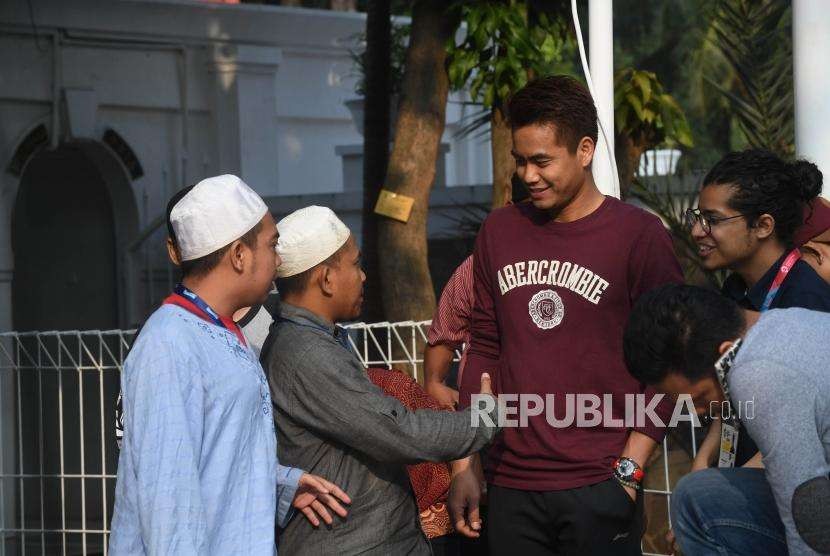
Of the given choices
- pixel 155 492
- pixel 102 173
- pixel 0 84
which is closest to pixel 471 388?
pixel 155 492

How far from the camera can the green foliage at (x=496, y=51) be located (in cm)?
667

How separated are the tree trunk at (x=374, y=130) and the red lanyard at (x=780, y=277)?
17.2 ft

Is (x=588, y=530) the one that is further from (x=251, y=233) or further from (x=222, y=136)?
(x=222, y=136)

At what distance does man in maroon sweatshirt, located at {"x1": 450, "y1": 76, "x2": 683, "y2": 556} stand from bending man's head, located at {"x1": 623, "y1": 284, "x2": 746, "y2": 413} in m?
0.45

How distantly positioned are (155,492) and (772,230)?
62.1 inches

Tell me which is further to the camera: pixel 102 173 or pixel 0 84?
pixel 102 173

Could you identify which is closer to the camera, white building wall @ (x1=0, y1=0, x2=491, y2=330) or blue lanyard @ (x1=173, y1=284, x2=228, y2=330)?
blue lanyard @ (x1=173, y1=284, x2=228, y2=330)

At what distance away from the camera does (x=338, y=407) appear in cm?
317

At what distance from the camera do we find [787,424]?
2541 mm

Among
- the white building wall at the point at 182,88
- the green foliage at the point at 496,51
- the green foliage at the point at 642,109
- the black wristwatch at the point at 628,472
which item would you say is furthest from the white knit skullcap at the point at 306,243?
the white building wall at the point at 182,88

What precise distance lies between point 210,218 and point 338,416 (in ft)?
1.87

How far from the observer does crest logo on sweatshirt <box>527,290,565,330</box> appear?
3.29m

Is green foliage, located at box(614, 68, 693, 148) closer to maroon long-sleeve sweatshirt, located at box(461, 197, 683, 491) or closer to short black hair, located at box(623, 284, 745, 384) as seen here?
maroon long-sleeve sweatshirt, located at box(461, 197, 683, 491)

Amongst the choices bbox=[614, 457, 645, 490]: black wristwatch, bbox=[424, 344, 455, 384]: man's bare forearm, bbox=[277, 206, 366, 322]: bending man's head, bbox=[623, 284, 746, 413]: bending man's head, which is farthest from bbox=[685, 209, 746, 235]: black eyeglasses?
bbox=[424, 344, 455, 384]: man's bare forearm
